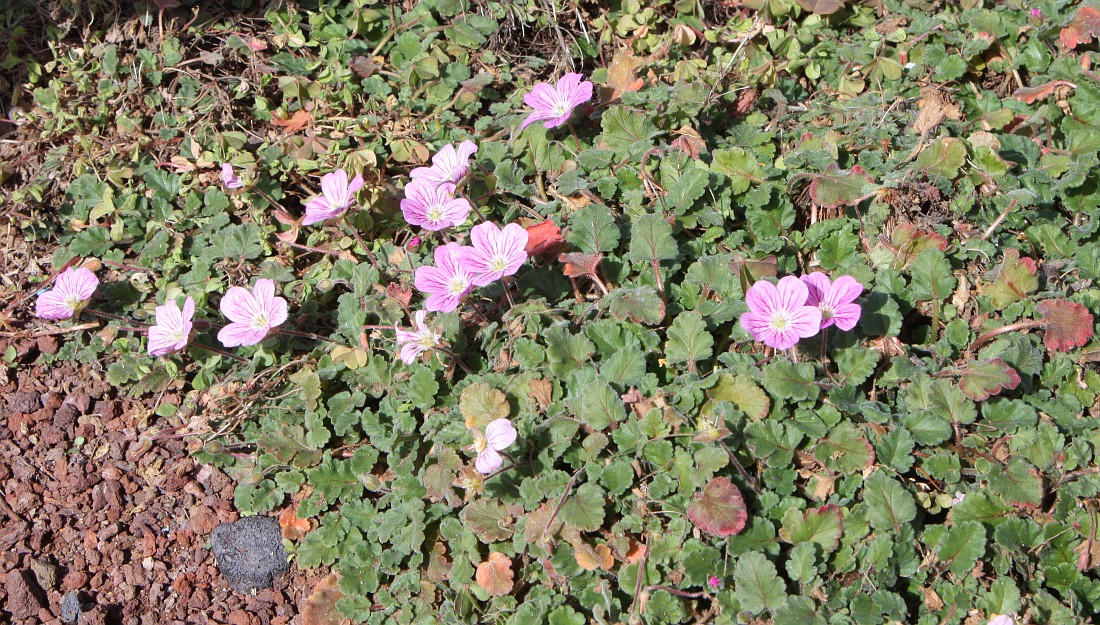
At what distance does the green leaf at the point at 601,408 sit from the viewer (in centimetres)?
258

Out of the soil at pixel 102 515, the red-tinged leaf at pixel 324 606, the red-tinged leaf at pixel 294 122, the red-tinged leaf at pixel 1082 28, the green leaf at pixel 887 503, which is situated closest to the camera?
the green leaf at pixel 887 503

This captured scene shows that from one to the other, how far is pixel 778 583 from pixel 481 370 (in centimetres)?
114

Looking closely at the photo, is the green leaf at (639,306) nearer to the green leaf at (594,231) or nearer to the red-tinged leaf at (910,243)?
the green leaf at (594,231)

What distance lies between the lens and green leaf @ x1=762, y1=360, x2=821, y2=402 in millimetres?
2580

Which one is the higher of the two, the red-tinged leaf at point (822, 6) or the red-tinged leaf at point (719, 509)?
the red-tinged leaf at point (822, 6)

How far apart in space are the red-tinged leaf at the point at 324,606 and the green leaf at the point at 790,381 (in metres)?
1.38

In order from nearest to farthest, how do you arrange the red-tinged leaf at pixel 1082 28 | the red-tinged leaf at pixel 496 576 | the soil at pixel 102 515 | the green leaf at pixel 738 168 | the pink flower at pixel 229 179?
1. the red-tinged leaf at pixel 496 576
2. the soil at pixel 102 515
3. the green leaf at pixel 738 168
4. the pink flower at pixel 229 179
5. the red-tinged leaf at pixel 1082 28

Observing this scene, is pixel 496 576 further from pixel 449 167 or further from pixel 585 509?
pixel 449 167

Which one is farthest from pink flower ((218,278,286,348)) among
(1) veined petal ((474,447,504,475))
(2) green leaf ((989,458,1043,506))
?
(2) green leaf ((989,458,1043,506))

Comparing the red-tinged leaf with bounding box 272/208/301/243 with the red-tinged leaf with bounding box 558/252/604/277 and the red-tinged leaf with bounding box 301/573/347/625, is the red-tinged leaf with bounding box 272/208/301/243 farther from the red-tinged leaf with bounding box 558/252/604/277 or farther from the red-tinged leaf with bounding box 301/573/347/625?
the red-tinged leaf with bounding box 301/573/347/625

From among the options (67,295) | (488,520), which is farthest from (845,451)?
(67,295)

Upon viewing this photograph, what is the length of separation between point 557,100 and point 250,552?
6.08ft

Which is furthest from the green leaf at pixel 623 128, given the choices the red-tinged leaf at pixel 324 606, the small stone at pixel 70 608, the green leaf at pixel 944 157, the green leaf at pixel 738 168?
the small stone at pixel 70 608

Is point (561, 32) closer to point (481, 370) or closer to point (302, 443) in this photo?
point (481, 370)
